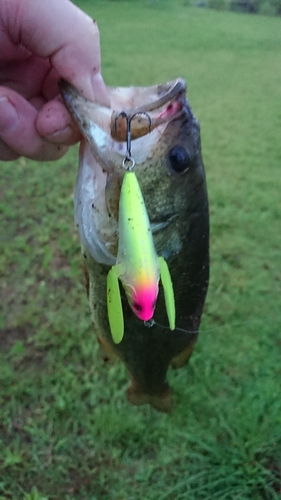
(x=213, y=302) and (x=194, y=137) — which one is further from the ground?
(x=194, y=137)

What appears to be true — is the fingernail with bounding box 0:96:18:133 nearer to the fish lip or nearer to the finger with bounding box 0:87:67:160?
the finger with bounding box 0:87:67:160

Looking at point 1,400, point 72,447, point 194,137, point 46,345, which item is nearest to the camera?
point 194,137

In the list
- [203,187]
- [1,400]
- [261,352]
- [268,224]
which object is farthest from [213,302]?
[203,187]

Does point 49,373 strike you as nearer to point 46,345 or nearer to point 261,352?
point 46,345

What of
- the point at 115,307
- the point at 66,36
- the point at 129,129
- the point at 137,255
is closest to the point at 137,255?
the point at 137,255

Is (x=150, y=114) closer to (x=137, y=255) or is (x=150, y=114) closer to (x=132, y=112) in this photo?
(x=132, y=112)

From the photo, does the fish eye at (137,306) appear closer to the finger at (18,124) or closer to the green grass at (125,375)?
the finger at (18,124)
